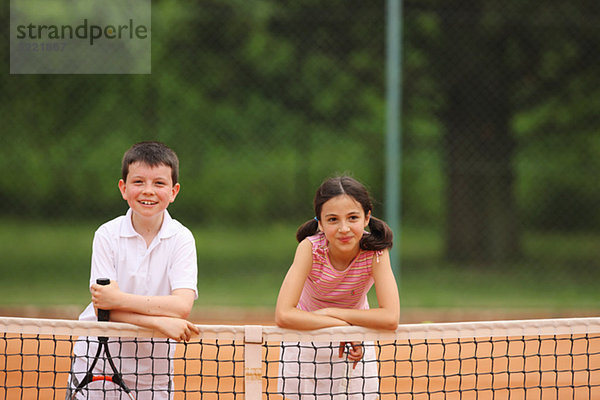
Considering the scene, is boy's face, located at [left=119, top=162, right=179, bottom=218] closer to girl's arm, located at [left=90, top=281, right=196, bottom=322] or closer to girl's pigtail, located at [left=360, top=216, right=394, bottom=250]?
girl's arm, located at [left=90, top=281, right=196, bottom=322]

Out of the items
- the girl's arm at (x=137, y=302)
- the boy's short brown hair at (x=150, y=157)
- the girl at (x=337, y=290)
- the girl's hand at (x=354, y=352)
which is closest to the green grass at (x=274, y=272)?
the girl at (x=337, y=290)

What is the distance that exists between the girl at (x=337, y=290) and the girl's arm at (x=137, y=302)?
296mm

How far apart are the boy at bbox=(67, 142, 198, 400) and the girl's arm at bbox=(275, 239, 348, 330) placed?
0.28m

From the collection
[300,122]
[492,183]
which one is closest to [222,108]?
[300,122]

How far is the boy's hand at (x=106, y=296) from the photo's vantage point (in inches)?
87.9

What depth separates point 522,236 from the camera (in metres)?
7.98

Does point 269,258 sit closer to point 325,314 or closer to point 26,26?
point 26,26

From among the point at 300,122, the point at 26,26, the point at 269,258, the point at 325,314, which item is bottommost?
the point at 325,314

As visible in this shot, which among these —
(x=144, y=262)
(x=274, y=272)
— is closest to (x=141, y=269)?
(x=144, y=262)

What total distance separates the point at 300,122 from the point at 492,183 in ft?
6.61

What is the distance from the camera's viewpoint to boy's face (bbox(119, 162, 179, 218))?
7.87ft

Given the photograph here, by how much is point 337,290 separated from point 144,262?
24.8 inches

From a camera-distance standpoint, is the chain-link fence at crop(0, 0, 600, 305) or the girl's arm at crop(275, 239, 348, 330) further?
the chain-link fence at crop(0, 0, 600, 305)

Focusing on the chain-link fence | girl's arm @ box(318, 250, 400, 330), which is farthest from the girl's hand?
the chain-link fence
